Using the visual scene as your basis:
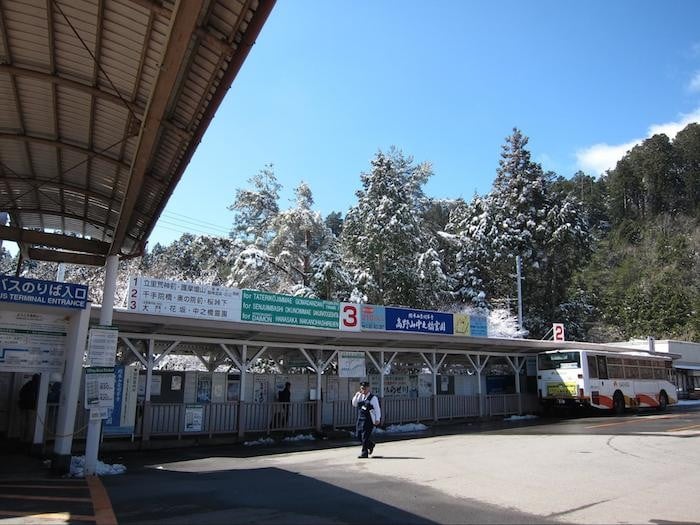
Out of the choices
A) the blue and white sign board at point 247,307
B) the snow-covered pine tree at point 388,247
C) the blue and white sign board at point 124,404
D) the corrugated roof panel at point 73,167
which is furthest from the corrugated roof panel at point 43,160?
the snow-covered pine tree at point 388,247

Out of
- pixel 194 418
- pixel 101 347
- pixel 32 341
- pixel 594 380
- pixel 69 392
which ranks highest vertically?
pixel 32 341

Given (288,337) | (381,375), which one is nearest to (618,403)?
(381,375)

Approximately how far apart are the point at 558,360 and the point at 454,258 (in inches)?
975

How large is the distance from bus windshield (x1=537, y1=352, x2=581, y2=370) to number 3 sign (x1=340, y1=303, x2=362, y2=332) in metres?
11.2

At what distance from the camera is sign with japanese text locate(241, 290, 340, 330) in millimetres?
17250

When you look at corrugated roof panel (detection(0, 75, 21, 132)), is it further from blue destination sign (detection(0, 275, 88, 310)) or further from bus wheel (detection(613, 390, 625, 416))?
bus wheel (detection(613, 390, 625, 416))

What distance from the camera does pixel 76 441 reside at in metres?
14.5

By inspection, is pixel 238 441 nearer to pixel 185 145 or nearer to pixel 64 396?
pixel 64 396

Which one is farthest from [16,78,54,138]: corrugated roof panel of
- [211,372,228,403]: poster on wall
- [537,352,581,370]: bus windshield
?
[537,352,581,370]: bus windshield

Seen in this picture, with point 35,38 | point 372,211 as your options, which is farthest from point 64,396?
point 372,211

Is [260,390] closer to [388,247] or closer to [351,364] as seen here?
[351,364]

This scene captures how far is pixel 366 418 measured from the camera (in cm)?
1323

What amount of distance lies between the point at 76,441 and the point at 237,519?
370 inches

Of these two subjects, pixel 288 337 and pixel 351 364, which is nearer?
pixel 288 337
